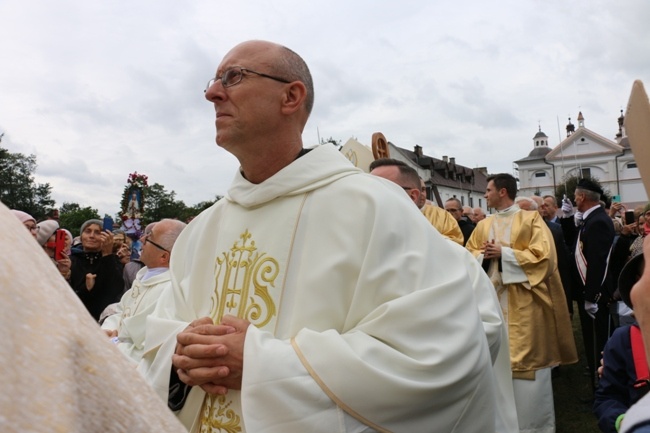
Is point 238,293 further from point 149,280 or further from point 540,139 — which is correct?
point 540,139

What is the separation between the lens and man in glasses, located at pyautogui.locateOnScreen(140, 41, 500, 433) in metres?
1.89

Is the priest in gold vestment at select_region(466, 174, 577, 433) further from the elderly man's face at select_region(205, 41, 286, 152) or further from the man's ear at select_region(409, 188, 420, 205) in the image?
the elderly man's face at select_region(205, 41, 286, 152)

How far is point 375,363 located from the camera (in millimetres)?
1898

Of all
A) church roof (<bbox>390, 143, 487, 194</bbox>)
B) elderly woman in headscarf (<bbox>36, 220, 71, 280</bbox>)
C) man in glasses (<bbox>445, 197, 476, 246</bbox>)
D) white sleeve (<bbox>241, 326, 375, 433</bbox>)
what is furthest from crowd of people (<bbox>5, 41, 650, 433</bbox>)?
church roof (<bbox>390, 143, 487, 194</bbox>)

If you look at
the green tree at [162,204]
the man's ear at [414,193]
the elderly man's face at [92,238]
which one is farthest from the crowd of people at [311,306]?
the green tree at [162,204]

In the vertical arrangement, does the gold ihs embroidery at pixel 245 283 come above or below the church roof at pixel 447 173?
below

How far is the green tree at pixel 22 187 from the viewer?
147 ft

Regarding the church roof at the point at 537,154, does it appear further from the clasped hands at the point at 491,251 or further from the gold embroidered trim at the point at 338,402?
the gold embroidered trim at the point at 338,402

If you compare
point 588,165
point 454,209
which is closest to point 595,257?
point 454,209

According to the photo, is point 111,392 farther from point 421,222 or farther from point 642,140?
point 421,222

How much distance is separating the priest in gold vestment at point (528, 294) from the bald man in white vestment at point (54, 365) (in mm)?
5764

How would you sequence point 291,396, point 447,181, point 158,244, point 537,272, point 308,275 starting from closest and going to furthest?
point 291,396, point 308,275, point 158,244, point 537,272, point 447,181

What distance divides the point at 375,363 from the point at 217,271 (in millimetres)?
917

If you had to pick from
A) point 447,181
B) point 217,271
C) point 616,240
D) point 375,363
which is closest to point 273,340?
point 375,363
